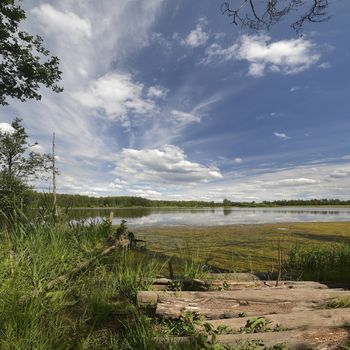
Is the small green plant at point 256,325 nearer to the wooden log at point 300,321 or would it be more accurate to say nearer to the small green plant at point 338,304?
the wooden log at point 300,321

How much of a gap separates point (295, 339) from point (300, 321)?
350 mm

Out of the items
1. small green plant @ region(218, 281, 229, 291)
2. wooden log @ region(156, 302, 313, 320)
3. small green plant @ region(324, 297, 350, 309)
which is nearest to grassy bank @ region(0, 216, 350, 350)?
wooden log @ region(156, 302, 313, 320)

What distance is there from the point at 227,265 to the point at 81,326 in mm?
6089

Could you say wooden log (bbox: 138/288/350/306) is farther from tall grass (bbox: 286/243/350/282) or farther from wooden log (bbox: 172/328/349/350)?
tall grass (bbox: 286/243/350/282)

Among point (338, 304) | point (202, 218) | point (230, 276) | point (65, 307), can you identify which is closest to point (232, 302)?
point (338, 304)

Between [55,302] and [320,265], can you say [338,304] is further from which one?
[320,265]

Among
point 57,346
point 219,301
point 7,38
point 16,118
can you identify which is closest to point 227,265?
point 219,301

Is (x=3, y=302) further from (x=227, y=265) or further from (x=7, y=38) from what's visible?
(x=7, y=38)

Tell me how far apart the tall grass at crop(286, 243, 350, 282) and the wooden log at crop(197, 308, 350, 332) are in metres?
2.85

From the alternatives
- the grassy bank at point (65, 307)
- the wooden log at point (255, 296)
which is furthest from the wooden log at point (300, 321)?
the grassy bank at point (65, 307)

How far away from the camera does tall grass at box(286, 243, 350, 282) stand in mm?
6473

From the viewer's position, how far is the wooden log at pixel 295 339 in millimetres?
3027

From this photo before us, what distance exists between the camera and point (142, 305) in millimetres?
3922

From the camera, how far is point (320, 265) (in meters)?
7.43
